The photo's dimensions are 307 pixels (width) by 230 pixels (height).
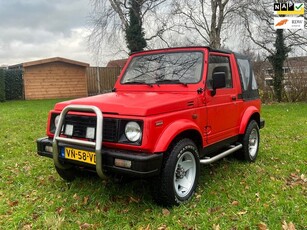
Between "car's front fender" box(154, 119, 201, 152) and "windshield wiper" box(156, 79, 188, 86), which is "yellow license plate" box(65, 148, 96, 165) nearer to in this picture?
"car's front fender" box(154, 119, 201, 152)

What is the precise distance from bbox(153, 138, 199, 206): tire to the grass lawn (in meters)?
0.14

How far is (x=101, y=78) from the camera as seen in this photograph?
2358 cm

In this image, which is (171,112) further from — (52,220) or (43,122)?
(43,122)

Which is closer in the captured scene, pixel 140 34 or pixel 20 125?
pixel 20 125

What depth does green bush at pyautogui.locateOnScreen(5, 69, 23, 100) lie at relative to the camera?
67.1 ft

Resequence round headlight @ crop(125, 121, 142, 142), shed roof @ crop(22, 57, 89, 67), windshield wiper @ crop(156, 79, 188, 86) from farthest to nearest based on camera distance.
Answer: shed roof @ crop(22, 57, 89, 67) → windshield wiper @ crop(156, 79, 188, 86) → round headlight @ crop(125, 121, 142, 142)

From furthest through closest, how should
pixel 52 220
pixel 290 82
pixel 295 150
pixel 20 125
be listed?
pixel 290 82 < pixel 20 125 < pixel 295 150 < pixel 52 220

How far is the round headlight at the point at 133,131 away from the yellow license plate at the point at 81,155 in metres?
0.42

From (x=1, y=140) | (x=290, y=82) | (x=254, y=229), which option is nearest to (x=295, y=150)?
(x=254, y=229)

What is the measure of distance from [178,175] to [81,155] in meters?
1.20

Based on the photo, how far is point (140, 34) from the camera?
1967cm

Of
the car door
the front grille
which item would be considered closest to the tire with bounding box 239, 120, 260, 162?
the car door

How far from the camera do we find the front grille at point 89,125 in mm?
3371

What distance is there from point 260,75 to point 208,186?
14.0 metres
